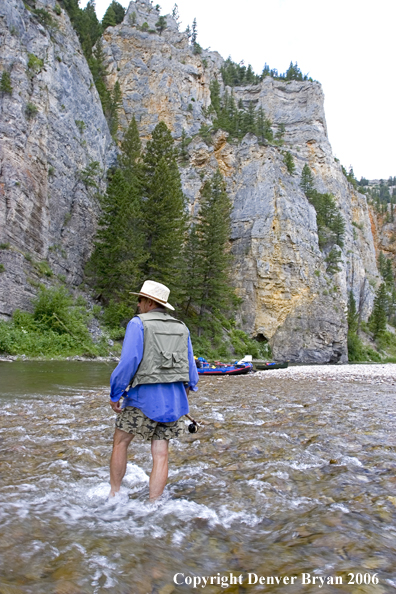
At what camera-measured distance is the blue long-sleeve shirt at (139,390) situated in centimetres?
320

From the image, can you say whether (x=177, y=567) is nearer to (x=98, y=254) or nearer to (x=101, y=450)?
(x=101, y=450)

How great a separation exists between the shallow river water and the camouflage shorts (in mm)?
586

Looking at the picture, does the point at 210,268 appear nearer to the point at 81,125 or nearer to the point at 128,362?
the point at 81,125

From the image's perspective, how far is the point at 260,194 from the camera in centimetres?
4766

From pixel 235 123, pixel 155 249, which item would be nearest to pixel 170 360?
pixel 155 249

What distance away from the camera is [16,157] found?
2561cm

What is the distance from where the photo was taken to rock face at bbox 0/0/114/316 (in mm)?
24188

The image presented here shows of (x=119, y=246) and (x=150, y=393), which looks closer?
(x=150, y=393)

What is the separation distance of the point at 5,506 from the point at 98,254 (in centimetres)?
3001

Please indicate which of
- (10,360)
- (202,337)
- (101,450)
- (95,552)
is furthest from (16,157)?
(95,552)

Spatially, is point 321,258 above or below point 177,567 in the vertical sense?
above

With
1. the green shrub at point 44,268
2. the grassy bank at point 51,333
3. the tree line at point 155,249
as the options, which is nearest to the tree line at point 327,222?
the tree line at point 155,249

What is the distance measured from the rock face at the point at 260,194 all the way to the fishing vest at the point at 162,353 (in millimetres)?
39448

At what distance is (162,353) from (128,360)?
32 centimetres
